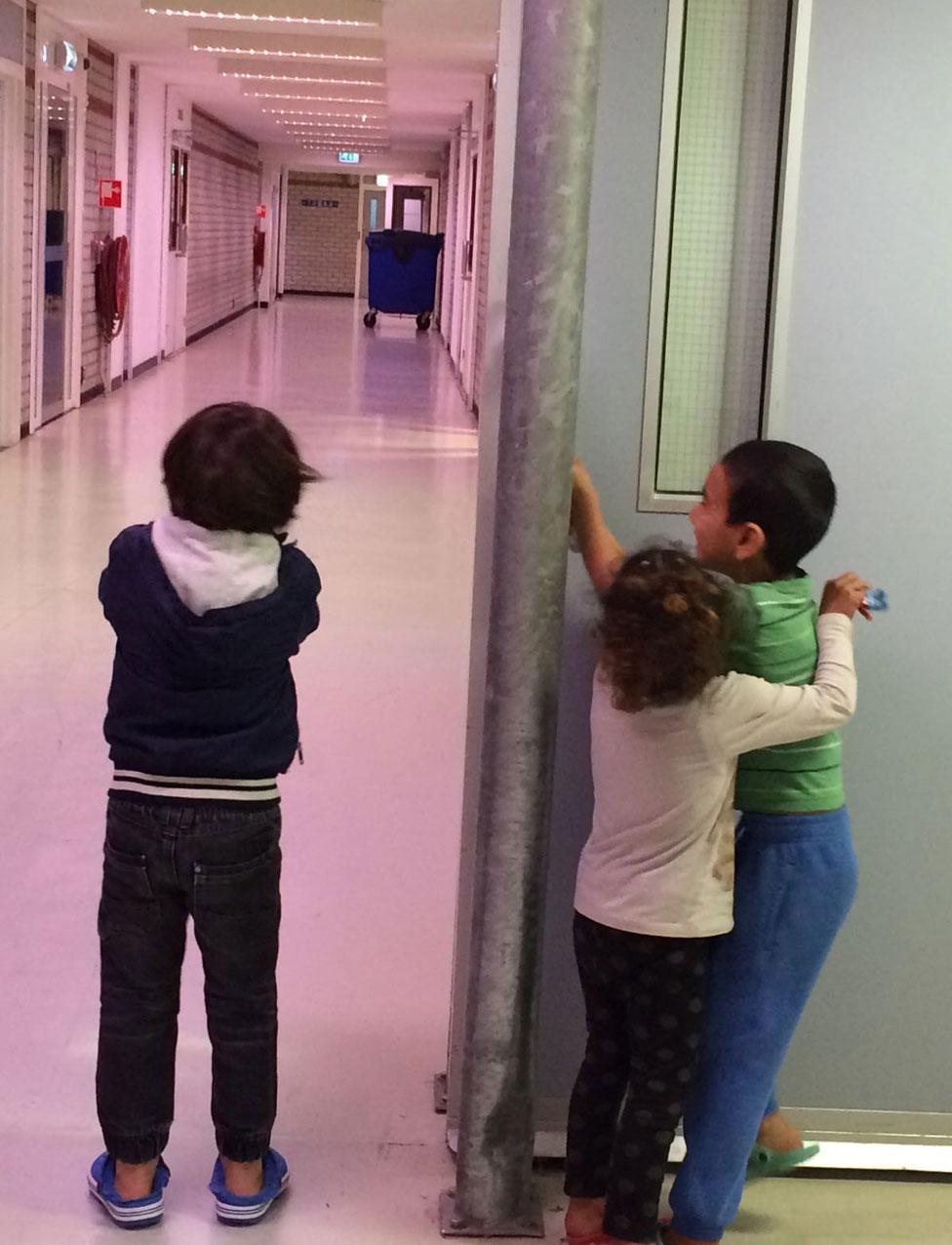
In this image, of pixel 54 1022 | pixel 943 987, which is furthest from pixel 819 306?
pixel 54 1022

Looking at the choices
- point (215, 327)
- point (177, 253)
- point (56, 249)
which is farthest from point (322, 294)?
point (56, 249)

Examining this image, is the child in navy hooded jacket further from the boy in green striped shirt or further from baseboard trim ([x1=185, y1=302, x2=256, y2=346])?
baseboard trim ([x1=185, y1=302, x2=256, y2=346])

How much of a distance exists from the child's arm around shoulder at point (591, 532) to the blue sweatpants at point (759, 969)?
40 cm

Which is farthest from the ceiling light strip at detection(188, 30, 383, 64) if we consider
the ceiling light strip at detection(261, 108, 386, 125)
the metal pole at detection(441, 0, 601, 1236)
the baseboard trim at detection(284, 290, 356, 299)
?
the baseboard trim at detection(284, 290, 356, 299)

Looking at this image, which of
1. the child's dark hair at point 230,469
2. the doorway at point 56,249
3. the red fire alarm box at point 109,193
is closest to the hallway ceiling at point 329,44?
the doorway at point 56,249

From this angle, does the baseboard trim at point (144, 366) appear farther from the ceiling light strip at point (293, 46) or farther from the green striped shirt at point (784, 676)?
the green striped shirt at point (784, 676)

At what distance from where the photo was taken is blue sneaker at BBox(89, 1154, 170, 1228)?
2.24m

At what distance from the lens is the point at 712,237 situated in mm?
2320

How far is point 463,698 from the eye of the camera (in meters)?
5.11

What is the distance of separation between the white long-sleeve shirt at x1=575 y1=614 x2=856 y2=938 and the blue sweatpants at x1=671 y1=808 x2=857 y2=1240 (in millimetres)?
53

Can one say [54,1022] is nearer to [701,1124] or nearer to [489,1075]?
[489,1075]

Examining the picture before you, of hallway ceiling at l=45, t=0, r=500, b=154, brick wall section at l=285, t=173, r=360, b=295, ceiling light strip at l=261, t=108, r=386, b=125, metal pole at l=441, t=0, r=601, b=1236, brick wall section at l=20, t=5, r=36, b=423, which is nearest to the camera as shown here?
metal pole at l=441, t=0, r=601, b=1236

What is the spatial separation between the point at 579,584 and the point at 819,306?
528 millimetres

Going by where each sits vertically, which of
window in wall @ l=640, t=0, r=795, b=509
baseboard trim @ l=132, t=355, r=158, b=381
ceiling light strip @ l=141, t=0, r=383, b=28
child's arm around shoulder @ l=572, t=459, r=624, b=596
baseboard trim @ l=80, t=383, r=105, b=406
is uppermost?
ceiling light strip @ l=141, t=0, r=383, b=28
